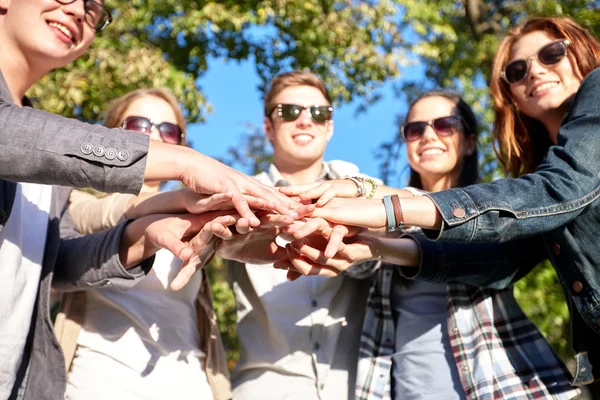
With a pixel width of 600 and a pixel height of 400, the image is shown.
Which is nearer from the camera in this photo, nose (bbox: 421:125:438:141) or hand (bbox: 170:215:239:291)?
hand (bbox: 170:215:239:291)

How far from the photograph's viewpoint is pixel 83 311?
2943 mm

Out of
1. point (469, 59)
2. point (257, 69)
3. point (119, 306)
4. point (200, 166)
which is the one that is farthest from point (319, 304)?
point (469, 59)

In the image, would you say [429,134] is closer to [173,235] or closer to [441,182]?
[441,182]

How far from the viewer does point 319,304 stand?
312 centimetres

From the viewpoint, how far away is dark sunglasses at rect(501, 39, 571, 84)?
2967mm

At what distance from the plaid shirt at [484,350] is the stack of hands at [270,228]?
0.44 m

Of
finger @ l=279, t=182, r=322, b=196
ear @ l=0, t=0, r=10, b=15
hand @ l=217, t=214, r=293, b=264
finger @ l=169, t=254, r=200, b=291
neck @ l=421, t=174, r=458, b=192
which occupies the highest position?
ear @ l=0, t=0, r=10, b=15

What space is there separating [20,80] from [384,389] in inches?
83.0

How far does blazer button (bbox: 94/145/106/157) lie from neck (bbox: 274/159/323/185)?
165cm

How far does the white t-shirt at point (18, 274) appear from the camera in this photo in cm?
231

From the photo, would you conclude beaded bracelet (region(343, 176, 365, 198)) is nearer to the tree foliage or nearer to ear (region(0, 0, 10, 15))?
ear (region(0, 0, 10, 15))

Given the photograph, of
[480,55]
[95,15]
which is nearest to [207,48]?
[480,55]

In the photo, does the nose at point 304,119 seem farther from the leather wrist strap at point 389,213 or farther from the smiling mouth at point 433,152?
the leather wrist strap at point 389,213

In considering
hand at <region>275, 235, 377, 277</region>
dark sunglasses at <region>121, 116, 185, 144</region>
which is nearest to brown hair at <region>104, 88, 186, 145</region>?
dark sunglasses at <region>121, 116, 185, 144</region>
